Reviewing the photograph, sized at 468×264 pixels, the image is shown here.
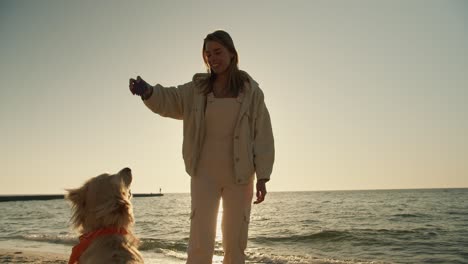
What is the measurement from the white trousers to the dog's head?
0.59 m

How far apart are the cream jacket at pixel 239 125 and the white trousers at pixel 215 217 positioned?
0.12 m

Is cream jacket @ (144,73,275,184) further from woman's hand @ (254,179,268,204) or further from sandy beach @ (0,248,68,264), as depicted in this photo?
sandy beach @ (0,248,68,264)

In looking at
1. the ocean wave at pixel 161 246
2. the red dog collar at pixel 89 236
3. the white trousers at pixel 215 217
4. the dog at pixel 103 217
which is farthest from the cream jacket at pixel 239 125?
the ocean wave at pixel 161 246

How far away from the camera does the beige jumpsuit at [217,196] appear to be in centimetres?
361

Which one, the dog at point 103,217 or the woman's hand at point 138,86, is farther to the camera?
the woman's hand at point 138,86

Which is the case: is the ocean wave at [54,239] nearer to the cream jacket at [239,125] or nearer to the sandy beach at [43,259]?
the sandy beach at [43,259]

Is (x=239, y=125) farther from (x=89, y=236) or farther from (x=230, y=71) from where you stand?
(x=89, y=236)

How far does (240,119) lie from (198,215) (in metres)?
0.85

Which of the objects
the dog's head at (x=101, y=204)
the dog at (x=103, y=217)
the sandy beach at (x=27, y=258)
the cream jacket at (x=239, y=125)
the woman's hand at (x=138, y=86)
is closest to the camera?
the dog at (x=103, y=217)

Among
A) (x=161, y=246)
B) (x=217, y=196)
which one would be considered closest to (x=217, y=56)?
(x=217, y=196)

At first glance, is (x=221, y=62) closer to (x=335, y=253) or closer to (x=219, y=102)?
(x=219, y=102)

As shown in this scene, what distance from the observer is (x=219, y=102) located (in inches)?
147

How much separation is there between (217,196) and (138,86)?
3.55ft

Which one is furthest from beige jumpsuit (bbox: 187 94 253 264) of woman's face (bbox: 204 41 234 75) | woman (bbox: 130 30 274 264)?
woman's face (bbox: 204 41 234 75)
